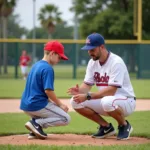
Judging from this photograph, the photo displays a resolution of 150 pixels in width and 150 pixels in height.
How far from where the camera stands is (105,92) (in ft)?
22.0

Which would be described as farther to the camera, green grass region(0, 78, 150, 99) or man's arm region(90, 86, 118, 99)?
green grass region(0, 78, 150, 99)

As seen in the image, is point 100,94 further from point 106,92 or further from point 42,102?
point 42,102

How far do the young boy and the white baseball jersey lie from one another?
0.56 m

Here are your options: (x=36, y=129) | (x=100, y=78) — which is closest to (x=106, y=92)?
(x=100, y=78)

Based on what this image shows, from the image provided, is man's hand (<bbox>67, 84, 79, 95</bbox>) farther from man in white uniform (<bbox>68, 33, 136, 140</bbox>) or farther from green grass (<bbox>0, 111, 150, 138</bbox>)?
green grass (<bbox>0, 111, 150, 138</bbox>)

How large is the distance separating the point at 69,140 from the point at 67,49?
22.1 metres

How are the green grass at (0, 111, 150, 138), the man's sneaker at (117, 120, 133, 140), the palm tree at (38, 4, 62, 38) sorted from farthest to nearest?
the palm tree at (38, 4, 62, 38) → the green grass at (0, 111, 150, 138) → the man's sneaker at (117, 120, 133, 140)

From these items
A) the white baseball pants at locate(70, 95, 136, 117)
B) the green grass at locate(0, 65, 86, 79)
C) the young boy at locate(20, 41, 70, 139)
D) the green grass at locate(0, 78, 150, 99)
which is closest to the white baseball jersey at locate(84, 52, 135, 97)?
the white baseball pants at locate(70, 95, 136, 117)

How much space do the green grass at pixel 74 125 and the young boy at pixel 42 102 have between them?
34.1 inches

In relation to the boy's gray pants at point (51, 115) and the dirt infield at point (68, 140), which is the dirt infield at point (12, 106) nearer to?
the dirt infield at point (68, 140)

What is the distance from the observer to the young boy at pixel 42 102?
6742 millimetres

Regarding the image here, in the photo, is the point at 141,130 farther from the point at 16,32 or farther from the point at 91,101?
the point at 16,32

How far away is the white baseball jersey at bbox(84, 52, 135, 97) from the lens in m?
6.70

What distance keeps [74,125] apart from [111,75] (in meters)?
2.17
